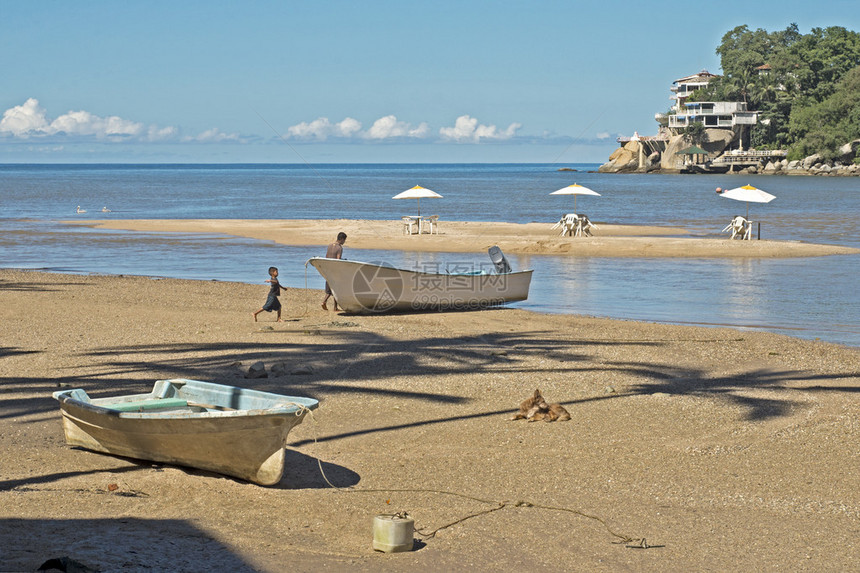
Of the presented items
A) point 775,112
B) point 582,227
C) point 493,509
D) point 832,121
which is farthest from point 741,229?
point 775,112

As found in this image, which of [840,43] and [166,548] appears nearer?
[166,548]

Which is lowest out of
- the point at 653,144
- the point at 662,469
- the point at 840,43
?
the point at 662,469

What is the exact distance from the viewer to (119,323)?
52.1ft

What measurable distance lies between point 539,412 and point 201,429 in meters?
3.96

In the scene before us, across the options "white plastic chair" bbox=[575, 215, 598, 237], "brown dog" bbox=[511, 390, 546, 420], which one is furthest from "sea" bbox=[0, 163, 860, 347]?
"brown dog" bbox=[511, 390, 546, 420]

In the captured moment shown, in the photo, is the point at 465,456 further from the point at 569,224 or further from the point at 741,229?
the point at 741,229

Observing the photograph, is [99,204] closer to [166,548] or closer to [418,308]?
[418,308]

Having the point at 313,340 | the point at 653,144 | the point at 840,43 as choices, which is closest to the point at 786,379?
the point at 313,340

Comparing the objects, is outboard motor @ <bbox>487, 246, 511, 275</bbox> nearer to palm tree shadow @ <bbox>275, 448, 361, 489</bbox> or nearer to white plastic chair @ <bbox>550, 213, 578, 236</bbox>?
palm tree shadow @ <bbox>275, 448, 361, 489</bbox>

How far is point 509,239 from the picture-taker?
3497 centimetres

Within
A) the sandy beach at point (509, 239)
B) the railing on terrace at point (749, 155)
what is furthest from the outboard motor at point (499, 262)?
the railing on terrace at point (749, 155)

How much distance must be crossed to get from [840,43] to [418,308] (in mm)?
135028

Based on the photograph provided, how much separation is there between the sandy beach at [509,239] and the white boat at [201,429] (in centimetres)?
2464

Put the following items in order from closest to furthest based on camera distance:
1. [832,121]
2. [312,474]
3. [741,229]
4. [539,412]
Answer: [312,474]
[539,412]
[741,229]
[832,121]
